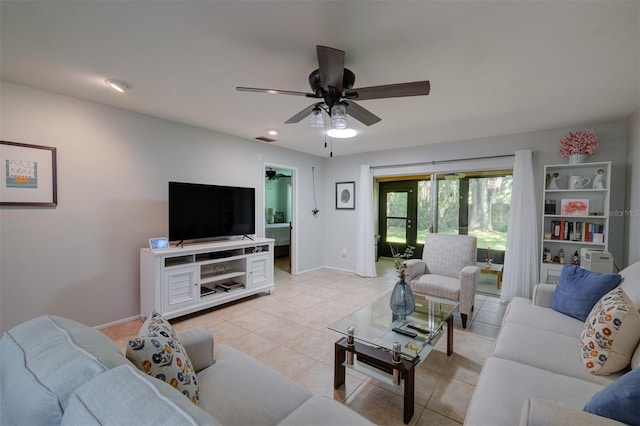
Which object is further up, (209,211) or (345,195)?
(345,195)

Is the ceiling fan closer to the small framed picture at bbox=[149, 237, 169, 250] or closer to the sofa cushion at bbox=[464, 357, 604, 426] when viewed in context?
the sofa cushion at bbox=[464, 357, 604, 426]

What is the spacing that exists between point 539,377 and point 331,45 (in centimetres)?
228

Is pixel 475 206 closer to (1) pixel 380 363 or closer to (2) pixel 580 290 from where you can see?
(2) pixel 580 290

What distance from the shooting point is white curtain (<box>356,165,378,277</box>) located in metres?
5.30

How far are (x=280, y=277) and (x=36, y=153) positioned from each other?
371 cm

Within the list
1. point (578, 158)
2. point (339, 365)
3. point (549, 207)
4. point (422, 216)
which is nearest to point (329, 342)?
point (339, 365)

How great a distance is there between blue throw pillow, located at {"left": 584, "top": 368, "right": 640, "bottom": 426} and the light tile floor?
99 cm

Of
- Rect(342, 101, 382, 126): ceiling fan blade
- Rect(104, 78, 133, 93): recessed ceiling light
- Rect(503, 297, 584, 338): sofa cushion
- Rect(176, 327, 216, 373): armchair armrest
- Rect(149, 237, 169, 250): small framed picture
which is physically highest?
Rect(104, 78, 133, 93): recessed ceiling light

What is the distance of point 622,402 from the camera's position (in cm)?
94

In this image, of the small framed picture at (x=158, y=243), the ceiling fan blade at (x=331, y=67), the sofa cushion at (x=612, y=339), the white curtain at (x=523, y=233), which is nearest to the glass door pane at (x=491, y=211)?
the white curtain at (x=523, y=233)

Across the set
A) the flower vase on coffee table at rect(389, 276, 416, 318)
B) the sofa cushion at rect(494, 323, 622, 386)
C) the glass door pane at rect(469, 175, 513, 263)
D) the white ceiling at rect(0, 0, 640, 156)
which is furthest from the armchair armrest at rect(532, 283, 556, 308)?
the glass door pane at rect(469, 175, 513, 263)

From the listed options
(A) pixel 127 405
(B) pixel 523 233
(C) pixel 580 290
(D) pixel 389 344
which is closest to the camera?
(A) pixel 127 405

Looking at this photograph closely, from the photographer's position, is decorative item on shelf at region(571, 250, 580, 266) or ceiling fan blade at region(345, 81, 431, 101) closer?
ceiling fan blade at region(345, 81, 431, 101)

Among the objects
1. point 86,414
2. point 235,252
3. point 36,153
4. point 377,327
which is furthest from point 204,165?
point 86,414
